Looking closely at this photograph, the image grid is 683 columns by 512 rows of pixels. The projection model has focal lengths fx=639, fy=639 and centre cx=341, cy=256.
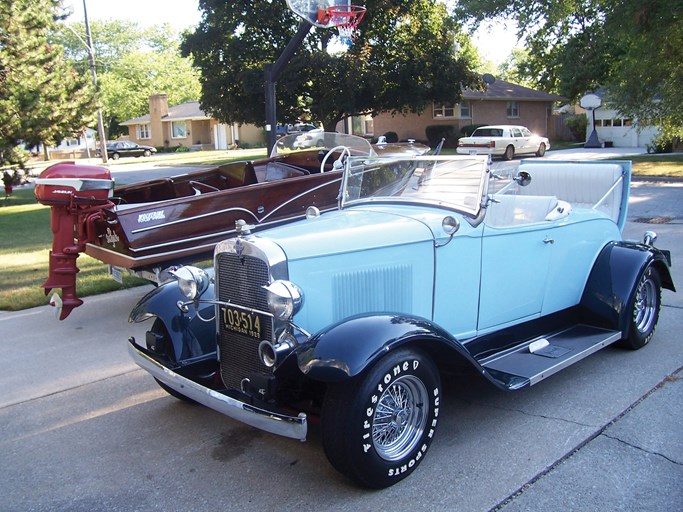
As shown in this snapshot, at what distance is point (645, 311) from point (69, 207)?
5543mm

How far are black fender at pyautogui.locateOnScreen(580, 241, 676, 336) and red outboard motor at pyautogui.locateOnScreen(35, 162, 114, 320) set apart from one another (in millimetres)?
4770

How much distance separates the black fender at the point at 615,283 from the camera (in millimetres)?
5145

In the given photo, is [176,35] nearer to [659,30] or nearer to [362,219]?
[659,30]

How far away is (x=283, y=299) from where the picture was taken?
3477 mm

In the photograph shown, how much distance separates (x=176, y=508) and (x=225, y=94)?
24667 mm

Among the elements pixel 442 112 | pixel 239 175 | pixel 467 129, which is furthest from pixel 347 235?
pixel 442 112

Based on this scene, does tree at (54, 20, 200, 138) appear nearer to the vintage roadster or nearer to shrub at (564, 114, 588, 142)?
shrub at (564, 114, 588, 142)

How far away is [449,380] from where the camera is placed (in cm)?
485

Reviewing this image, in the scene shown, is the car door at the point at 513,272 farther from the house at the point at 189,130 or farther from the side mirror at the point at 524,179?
the house at the point at 189,130

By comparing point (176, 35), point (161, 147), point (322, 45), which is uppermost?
point (176, 35)

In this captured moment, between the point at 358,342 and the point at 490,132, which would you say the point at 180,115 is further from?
the point at 358,342

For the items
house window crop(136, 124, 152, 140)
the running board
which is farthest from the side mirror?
house window crop(136, 124, 152, 140)

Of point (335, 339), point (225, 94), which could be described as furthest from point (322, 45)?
point (335, 339)

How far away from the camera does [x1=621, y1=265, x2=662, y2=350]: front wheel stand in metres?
5.30
